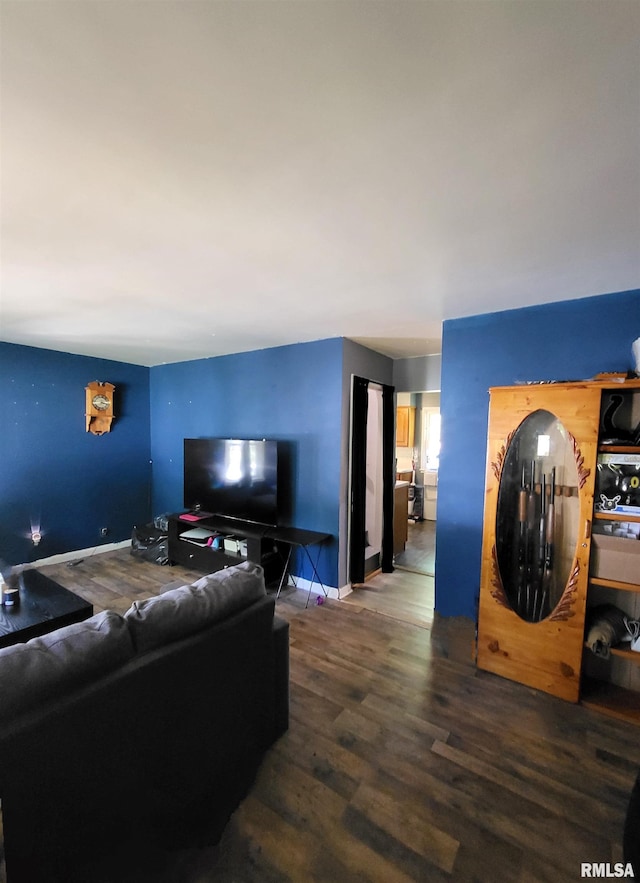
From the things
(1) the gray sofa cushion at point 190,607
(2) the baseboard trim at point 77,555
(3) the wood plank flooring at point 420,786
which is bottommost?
(3) the wood plank flooring at point 420,786

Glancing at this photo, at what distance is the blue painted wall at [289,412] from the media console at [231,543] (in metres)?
0.20

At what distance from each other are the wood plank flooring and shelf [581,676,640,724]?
5 cm

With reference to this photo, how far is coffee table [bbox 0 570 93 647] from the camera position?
1.95m

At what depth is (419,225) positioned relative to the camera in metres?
1.47

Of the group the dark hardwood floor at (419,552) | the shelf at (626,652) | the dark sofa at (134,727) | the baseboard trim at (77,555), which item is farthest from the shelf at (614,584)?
the baseboard trim at (77,555)

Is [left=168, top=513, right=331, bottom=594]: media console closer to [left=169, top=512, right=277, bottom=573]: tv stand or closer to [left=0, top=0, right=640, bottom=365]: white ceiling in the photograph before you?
[left=169, top=512, right=277, bottom=573]: tv stand

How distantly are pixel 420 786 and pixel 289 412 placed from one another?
282cm

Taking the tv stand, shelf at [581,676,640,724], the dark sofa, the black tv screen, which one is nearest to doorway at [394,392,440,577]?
the black tv screen

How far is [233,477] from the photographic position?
3787 mm

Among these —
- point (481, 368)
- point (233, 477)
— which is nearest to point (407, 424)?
point (233, 477)

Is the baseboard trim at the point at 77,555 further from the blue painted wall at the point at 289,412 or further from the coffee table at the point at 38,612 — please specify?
the coffee table at the point at 38,612

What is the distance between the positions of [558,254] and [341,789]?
253 cm

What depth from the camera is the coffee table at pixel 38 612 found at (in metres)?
1.95

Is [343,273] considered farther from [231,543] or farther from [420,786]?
[231,543]
